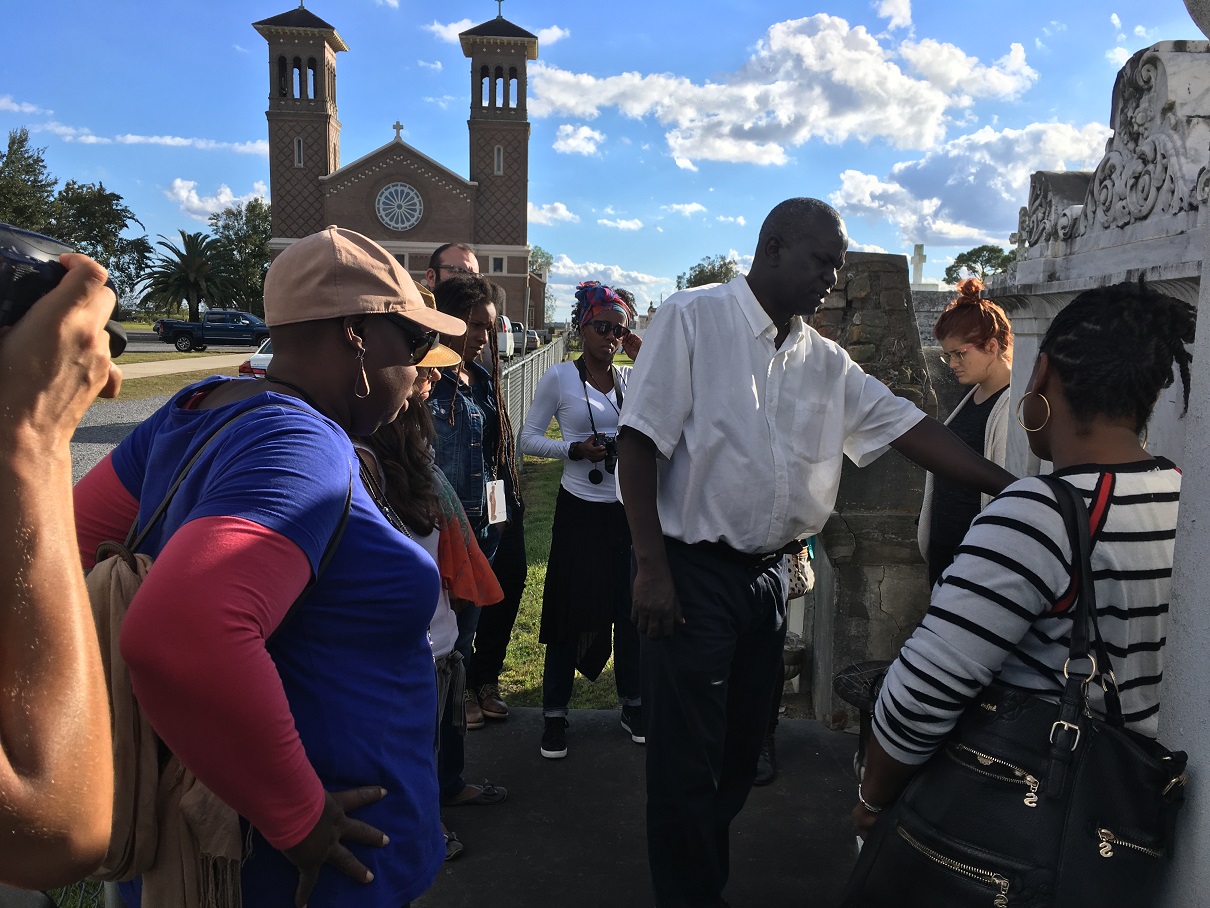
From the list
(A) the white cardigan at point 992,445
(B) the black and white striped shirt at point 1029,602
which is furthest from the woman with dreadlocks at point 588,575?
(B) the black and white striped shirt at point 1029,602

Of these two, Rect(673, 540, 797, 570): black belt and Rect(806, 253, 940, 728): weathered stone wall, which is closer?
Rect(673, 540, 797, 570): black belt

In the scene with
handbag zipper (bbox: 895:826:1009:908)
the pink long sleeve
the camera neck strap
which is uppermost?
the camera neck strap

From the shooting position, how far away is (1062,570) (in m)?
1.52

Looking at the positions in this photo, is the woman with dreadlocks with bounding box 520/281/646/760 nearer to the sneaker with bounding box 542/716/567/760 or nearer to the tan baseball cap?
the sneaker with bounding box 542/716/567/760

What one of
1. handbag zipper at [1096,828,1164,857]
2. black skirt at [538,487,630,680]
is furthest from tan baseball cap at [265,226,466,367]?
black skirt at [538,487,630,680]

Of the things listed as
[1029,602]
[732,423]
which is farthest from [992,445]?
[1029,602]

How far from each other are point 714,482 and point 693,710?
663 mm

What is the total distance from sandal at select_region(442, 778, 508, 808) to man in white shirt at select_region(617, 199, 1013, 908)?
1076 millimetres

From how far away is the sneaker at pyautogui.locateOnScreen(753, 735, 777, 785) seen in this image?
3641 mm

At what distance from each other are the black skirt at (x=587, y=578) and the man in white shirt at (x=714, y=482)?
1.48m

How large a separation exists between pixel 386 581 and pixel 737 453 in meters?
1.32

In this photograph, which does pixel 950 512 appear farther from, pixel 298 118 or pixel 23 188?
pixel 298 118

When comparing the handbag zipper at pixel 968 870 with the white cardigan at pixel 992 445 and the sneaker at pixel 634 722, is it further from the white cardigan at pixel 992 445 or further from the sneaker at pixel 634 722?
the sneaker at pixel 634 722

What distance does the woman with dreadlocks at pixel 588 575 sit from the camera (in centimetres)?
407
